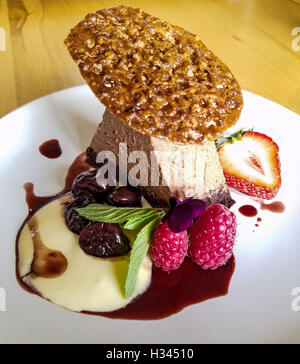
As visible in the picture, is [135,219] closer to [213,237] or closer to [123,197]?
[123,197]

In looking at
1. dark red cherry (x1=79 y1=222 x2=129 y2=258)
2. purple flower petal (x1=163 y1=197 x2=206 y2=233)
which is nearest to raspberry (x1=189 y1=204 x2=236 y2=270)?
purple flower petal (x1=163 y1=197 x2=206 y2=233)

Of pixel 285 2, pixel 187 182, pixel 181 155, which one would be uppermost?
pixel 285 2

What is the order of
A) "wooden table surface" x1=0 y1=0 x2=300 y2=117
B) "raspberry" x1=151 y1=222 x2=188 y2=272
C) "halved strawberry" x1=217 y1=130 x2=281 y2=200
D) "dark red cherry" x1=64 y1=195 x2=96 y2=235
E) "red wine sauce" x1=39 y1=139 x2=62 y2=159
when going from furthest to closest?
1. "wooden table surface" x1=0 y1=0 x2=300 y2=117
2. "red wine sauce" x1=39 y1=139 x2=62 y2=159
3. "halved strawberry" x1=217 y1=130 x2=281 y2=200
4. "dark red cherry" x1=64 y1=195 x2=96 y2=235
5. "raspberry" x1=151 y1=222 x2=188 y2=272

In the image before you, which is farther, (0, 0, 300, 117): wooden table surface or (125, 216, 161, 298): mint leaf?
(0, 0, 300, 117): wooden table surface

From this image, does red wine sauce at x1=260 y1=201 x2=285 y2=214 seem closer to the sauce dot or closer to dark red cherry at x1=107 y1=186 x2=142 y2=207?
the sauce dot

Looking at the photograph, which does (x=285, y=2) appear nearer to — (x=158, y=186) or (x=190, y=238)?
(x=158, y=186)

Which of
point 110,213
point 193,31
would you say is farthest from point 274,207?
point 193,31

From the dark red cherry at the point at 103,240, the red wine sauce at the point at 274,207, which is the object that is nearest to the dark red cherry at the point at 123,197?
the dark red cherry at the point at 103,240

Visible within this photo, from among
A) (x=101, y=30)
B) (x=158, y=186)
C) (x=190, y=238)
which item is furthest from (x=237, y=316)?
(x=101, y=30)
